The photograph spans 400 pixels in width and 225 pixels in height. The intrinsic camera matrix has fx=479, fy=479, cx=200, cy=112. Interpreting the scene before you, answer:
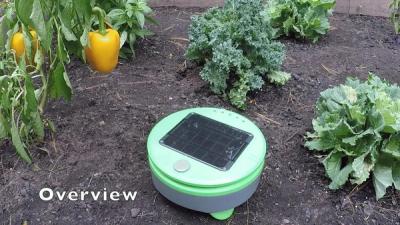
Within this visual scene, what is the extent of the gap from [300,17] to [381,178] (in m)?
1.41

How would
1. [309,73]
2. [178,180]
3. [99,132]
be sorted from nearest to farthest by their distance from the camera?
[178,180] → [99,132] → [309,73]

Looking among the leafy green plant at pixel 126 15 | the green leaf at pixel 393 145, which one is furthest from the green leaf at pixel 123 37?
the green leaf at pixel 393 145

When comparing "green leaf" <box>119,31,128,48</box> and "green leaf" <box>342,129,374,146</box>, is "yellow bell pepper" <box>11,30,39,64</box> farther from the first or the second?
"green leaf" <box>342,129,374,146</box>

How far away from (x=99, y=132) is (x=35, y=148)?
0.98 feet

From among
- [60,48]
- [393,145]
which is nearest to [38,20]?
[60,48]

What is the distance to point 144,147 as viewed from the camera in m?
2.24

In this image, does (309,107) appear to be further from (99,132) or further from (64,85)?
(64,85)

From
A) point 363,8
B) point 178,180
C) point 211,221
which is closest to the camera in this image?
point 178,180

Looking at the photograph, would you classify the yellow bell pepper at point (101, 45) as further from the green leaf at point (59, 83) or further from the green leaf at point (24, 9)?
the green leaf at point (24, 9)

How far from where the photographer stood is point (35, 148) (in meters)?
2.21

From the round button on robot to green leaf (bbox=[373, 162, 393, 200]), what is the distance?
21.3 inches

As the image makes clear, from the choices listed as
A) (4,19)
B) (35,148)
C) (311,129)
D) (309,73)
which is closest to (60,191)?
(35,148)

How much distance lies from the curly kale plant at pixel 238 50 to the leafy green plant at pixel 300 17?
562mm

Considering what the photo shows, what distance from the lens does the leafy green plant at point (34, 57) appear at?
1.80 m
